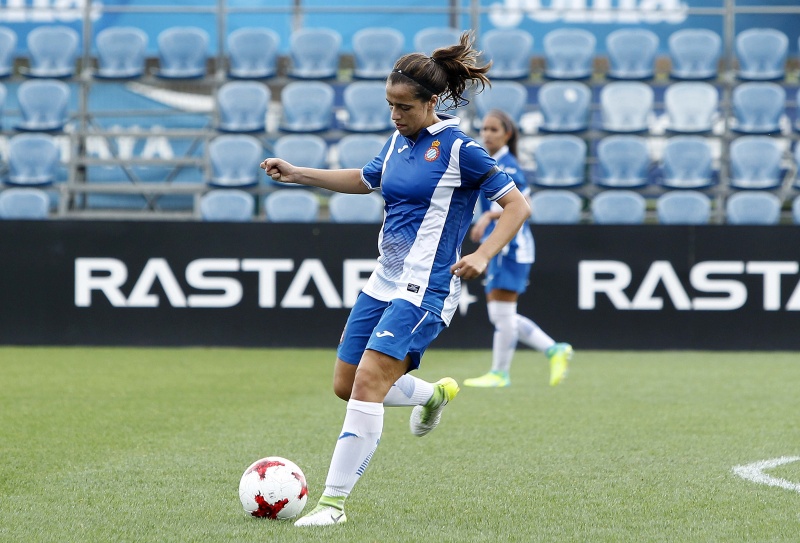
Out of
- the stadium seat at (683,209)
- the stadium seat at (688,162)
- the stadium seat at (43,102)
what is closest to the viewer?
the stadium seat at (683,209)

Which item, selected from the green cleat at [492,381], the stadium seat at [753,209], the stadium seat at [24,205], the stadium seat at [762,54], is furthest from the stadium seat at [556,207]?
the stadium seat at [24,205]

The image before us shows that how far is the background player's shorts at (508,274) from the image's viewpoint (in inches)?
344

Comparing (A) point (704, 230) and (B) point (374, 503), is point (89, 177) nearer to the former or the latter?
(A) point (704, 230)

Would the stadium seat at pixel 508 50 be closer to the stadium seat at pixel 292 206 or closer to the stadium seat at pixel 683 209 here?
the stadium seat at pixel 683 209

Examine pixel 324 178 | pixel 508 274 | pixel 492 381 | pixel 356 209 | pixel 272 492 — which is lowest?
pixel 492 381

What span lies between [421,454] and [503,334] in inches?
128

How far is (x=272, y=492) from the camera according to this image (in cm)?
418

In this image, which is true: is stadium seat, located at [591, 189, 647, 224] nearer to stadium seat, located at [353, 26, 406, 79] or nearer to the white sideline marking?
stadium seat, located at [353, 26, 406, 79]

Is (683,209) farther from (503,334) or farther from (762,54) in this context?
(503,334)

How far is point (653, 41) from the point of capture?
14.3m

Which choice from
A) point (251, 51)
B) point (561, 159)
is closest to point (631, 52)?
point (561, 159)

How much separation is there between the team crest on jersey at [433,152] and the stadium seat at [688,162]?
9292mm

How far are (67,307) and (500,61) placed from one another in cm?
623

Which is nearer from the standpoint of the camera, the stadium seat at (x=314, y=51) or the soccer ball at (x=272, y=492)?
the soccer ball at (x=272, y=492)
